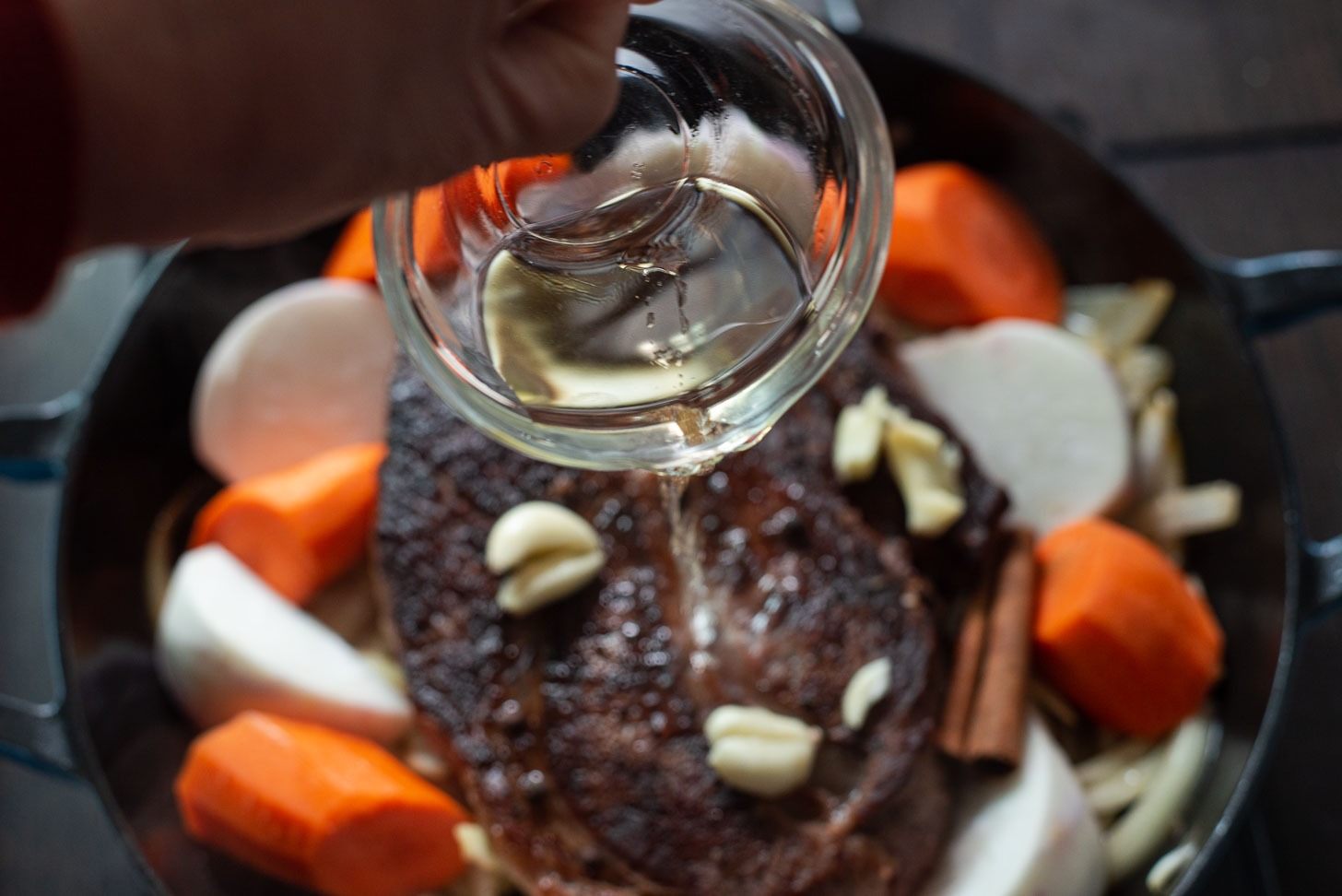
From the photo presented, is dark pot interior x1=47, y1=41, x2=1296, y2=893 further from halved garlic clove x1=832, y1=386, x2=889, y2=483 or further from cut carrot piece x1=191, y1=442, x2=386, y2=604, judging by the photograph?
halved garlic clove x1=832, y1=386, x2=889, y2=483

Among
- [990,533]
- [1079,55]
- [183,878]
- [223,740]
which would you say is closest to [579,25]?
[990,533]

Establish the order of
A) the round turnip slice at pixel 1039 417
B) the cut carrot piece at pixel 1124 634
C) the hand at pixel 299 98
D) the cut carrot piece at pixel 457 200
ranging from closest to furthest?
the hand at pixel 299 98
the cut carrot piece at pixel 457 200
the cut carrot piece at pixel 1124 634
the round turnip slice at pixel 1039 417

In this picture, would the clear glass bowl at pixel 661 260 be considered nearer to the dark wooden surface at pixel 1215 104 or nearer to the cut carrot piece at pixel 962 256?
the cut carrot piece at pixel 962 256

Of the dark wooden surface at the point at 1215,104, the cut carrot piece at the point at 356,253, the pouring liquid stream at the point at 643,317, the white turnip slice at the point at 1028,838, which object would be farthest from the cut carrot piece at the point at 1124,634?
the cut carrot piece at the point at 356,253

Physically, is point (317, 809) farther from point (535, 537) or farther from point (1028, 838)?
point (1028, 838)

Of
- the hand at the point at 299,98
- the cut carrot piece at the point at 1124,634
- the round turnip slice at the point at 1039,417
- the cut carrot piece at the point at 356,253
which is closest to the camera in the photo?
the hand at the point at 299,98

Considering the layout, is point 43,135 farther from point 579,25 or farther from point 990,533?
point 990,533
